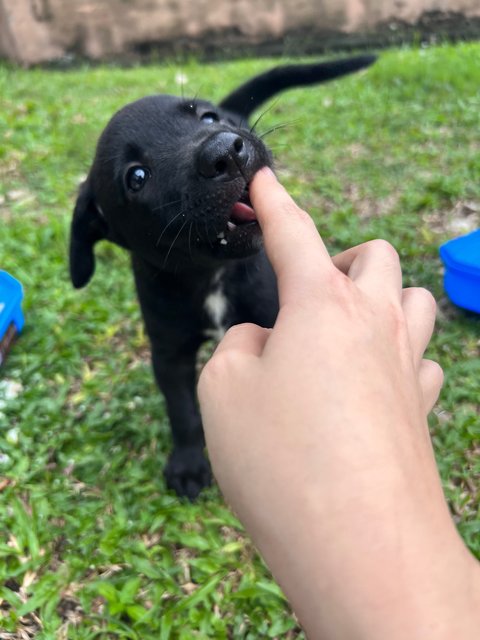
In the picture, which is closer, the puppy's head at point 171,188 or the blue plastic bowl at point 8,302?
the puppy's head at point 171,188

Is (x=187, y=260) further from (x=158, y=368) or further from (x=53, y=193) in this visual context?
(x=53, y=193)

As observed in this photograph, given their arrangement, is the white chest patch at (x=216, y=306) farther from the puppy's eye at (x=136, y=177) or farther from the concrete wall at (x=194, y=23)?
the concrete wall at (x=194, y=23)

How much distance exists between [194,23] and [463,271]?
27.4ft

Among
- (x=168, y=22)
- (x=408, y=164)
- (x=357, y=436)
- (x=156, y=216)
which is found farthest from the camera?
(x=168, y=22)

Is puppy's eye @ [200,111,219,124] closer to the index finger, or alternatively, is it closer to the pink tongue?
the pink tongue

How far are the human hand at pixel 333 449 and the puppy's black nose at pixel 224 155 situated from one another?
51 cm

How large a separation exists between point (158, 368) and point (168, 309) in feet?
0.82

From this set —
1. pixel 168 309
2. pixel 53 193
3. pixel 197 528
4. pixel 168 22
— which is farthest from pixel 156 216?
pixel 168 22

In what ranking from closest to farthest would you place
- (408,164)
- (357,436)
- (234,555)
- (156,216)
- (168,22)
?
(357,436)
(156,216)
(234,555)
(408,164)
(168,22)

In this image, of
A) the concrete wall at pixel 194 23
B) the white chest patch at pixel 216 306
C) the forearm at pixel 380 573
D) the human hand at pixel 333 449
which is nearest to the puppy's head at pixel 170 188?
the white chest patch at pixel 216 306

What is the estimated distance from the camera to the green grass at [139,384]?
6.98 ft

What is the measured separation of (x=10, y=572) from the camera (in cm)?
222

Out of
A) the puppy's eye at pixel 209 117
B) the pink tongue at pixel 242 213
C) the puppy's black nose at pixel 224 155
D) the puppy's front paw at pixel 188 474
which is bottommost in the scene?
the puppy's front paw at pixel 188 474

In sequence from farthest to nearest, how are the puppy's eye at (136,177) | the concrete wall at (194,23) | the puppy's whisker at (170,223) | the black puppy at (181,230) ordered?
1. the concrete wall at (194,23)
2. the puppy's eye at (136,177)
3. the puppy's whisker at (170,223)
4. the black puppy at (181,230)
